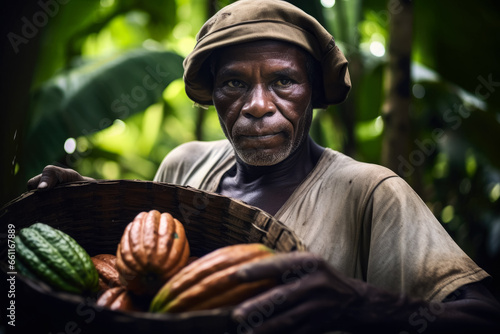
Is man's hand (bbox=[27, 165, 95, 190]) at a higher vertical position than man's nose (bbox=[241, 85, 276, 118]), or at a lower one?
lower

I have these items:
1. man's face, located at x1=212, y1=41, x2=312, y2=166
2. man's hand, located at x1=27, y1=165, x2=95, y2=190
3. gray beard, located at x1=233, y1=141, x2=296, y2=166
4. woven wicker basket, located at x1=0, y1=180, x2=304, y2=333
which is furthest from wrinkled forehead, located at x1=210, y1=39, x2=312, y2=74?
man's hand, located at x1=27, y1=165, x2=95, y2=190

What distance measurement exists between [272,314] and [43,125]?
2.17 metres

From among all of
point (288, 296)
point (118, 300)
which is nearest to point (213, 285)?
point (288, 296)

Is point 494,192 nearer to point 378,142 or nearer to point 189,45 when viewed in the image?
point 378,142

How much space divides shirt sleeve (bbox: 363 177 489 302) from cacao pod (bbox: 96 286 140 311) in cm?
81

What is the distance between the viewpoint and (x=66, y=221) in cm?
165

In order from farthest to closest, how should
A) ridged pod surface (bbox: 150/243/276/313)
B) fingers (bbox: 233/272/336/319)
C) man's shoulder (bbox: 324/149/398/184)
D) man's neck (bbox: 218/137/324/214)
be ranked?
man's neck (bbox: 218/137/324/214), man's shoulder (bbox: 324/149/398/184), ridged pod surface (bbox: 150/243/276/313), fingers (bbox: 233/272/336/319)

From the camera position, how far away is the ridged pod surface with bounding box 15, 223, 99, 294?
1.27 m

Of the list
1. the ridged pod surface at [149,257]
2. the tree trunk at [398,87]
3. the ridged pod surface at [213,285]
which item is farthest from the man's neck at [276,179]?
the tree trunk at [398,87]

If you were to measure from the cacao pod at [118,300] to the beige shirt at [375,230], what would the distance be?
0.66 metres

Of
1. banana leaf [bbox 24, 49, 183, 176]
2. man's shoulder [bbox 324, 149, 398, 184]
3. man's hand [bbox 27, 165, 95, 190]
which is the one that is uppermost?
banana leaf [bbox 24, 49, 183, 176]

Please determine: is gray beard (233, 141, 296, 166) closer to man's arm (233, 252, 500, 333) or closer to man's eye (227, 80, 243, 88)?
man's eye (227, 80, 243, 88)

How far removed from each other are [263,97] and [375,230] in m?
0.64

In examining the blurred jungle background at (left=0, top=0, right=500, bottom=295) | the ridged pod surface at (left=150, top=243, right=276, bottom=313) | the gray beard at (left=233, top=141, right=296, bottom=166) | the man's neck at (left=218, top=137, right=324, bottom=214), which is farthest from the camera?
the blurred jungle background at (left=0, top=0, right=500, bottom=295)
